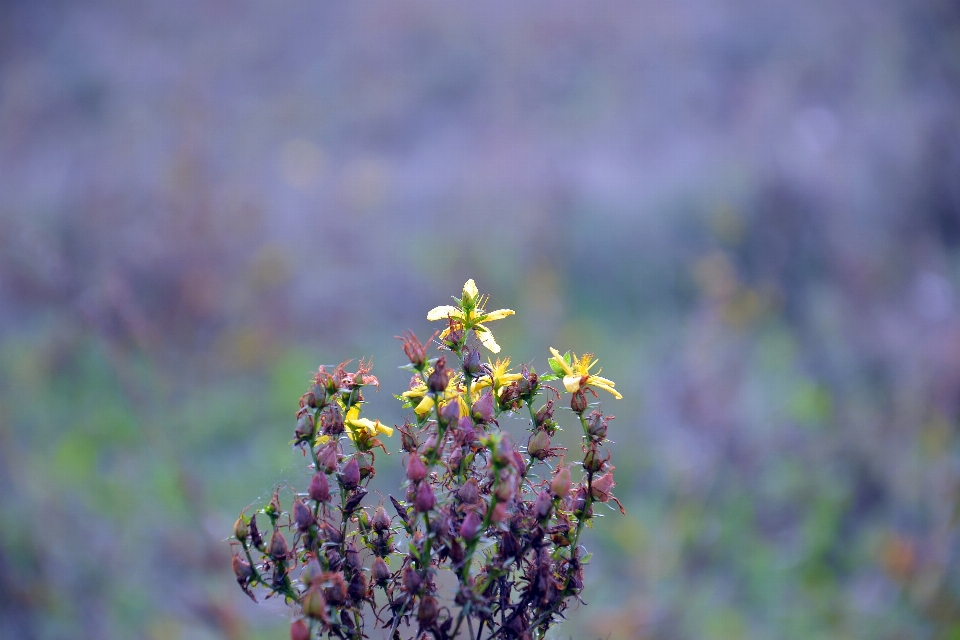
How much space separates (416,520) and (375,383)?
0.67 ft

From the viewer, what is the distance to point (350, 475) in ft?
3.41

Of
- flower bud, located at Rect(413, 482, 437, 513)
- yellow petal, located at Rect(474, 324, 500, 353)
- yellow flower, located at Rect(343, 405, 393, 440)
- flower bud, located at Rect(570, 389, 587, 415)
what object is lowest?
flower bud, located at Rect(413, 482, 437, 513)

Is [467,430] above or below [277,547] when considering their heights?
above

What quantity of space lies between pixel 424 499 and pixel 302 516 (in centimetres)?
18

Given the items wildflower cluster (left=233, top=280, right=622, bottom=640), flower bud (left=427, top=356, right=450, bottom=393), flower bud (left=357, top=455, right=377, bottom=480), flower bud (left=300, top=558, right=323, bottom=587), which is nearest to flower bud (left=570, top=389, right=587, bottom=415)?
wildflower cluster (left=233, top=280, right=622, bottom=640)

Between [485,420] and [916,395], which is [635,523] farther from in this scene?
[485,420]

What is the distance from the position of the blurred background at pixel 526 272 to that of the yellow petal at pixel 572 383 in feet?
1.63

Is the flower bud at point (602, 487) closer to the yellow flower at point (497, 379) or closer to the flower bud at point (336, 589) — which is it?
the yellow flower at point (497, 379)

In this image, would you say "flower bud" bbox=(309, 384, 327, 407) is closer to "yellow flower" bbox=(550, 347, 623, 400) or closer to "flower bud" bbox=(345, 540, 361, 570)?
"flower bud" bbox=(345, 540, 361, 570)

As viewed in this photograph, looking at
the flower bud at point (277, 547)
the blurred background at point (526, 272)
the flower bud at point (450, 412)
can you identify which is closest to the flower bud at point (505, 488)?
the flower bud at point (450, 412)

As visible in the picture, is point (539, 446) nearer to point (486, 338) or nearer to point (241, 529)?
point (486, 338)

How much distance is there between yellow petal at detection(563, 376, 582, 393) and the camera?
3.43 ft

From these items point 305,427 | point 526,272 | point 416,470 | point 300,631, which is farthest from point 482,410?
point 526,272

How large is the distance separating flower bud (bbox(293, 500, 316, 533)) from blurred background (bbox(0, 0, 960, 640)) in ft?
1.00
